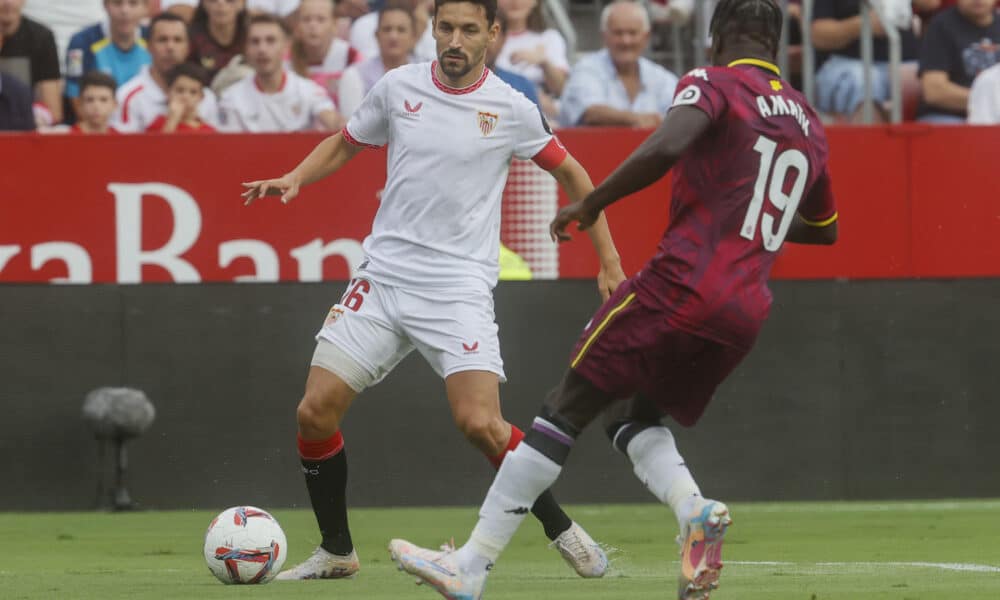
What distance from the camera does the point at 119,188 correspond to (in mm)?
12258

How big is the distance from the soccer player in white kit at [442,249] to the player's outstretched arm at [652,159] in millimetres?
1291

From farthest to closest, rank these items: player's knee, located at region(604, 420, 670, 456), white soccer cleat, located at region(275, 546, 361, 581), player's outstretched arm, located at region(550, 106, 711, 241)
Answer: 1. white soccer cleat, located at region(275, 546, 361, 581)
2. player's knee, located at region(604, 420, 670, 456)
3. player's outstretched arm, located at region(550, 106, 711, 241)

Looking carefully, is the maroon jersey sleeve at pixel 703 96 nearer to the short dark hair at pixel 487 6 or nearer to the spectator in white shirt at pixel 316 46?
the short dark hair at pixel 487 6

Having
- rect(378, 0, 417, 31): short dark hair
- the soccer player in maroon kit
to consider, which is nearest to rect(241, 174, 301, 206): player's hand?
the soccer player in maroon kit

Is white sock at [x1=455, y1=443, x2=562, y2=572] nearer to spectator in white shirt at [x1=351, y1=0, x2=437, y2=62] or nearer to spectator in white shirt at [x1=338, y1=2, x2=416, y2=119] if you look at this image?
spectator in white shirt at [x1=338, y1=2, x2=416, y2=119]

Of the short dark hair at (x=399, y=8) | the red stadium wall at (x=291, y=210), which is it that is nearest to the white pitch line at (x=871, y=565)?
the red stadium wall at (x=291, y=210)

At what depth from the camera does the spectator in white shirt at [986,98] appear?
43.4ft

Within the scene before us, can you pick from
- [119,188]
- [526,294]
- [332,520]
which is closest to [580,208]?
[332,520]

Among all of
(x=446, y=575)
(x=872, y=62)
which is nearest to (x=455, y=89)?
(x=446, y=575)

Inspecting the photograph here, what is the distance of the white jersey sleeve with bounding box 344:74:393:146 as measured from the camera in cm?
747

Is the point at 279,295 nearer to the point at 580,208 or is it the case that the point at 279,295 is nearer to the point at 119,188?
the point at 119,188

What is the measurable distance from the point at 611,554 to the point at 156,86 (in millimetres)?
6039

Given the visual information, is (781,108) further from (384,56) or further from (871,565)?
(384,56)

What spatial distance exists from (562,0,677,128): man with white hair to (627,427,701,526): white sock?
723 cm
